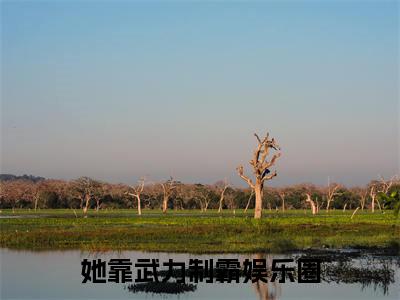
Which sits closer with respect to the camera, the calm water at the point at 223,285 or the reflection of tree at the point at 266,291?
the reflection of tree at the point at 266,291

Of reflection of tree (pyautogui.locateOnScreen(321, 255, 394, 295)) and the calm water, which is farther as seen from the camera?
reflection of tree (pyautogui.locateOnScreen(321, 255, 394, 295))

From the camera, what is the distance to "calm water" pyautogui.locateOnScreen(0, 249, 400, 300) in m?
18.7

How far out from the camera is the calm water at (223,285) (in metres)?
18.7

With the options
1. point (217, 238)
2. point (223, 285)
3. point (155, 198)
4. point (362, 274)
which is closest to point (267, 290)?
point (223, 285)

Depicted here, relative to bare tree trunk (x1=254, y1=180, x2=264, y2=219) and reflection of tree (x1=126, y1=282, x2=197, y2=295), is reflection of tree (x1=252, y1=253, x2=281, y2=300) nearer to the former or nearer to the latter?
reflection of tree (x1=126, y1=282, x2=197, y2=295)

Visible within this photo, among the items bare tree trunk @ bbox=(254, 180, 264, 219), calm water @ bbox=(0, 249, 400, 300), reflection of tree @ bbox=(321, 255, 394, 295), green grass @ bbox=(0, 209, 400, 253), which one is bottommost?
calm water @ bbox=(0, 249, 400, 300)

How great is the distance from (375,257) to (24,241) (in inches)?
757

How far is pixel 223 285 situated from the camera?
20203mm

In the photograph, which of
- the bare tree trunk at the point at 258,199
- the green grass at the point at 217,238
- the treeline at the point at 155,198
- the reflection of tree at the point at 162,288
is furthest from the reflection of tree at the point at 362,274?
the treeline at the point at 155,198

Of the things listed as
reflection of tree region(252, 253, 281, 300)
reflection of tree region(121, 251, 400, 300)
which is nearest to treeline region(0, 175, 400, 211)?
reflection of tree region(121, 251, 400, 300)

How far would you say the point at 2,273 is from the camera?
2405cm

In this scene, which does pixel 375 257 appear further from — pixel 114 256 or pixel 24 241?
pixel 24 241

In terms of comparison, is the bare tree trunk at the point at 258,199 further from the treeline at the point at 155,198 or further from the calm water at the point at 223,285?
the treeline at the point at 155,198

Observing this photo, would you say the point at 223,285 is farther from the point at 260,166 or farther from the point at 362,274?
the point at 260,166
